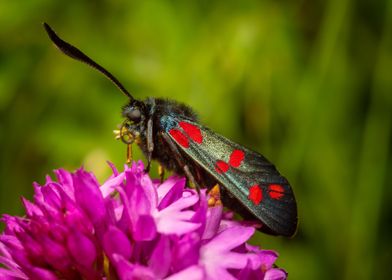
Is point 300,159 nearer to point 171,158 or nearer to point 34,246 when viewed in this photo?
point 171,158

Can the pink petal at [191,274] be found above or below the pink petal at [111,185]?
below

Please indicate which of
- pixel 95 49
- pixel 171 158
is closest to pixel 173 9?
pixel 95 49

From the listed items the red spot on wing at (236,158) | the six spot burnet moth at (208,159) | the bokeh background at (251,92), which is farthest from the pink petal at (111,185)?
the bokeh background at (251,92)

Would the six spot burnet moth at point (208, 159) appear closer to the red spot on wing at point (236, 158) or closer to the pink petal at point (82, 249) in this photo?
the red spot on wing at point (236, 158)

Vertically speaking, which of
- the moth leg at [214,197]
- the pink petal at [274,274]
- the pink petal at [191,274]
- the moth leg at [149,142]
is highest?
the moth leg at [149,142]

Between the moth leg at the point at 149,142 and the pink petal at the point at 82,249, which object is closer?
the pink petal at the point at 82,249

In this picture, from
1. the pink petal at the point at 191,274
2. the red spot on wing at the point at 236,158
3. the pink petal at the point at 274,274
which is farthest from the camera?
the red spot on wing at the point at 236,158

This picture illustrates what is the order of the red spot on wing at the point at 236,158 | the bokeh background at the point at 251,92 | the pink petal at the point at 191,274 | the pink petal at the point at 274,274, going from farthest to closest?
the bokeh background at the point at 251,92, the red spot on wing at the point at 236,158, the pink petal at the point at 274,274, the pink petal at the point at 191,274

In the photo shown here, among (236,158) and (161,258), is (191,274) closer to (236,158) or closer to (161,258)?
(161,258)
